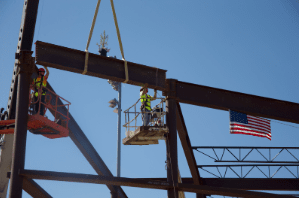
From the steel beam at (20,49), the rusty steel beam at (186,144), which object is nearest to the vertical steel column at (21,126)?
the steel beam at (20,49)

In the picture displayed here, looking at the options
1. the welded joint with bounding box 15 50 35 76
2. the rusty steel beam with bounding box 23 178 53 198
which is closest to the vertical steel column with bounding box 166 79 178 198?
the rusty steel beam with bounding box 23 178 53 198

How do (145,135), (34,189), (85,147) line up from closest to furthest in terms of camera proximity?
(34,189), (145,135), (85,147)

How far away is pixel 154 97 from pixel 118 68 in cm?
215

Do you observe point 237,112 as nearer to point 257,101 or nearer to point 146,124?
point 257,101

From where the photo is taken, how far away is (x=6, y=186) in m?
22.2

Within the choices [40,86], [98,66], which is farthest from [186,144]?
[40,86]

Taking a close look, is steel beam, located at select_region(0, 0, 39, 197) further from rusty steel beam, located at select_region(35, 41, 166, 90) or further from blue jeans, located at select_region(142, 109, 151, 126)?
blue jeans, located at select_region(142, 109, 151, 126)

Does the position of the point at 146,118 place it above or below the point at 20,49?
below

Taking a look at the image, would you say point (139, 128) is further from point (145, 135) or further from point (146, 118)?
point (146, 118)

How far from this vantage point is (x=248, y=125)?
2069cm

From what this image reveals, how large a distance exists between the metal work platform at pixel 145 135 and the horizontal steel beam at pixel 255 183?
4.59 metres

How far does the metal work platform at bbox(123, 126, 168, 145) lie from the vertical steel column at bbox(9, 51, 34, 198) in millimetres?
4889

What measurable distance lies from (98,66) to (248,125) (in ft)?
25.6

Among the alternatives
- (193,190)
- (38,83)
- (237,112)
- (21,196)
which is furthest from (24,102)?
(237,112)
